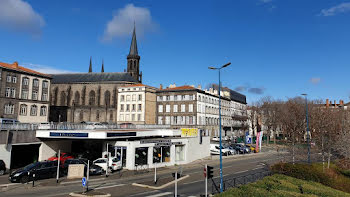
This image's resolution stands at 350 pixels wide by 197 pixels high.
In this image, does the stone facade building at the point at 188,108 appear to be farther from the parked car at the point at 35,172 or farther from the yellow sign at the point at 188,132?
the parked car at the point at 35,172

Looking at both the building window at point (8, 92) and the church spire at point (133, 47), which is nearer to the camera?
the building window at point (8, 92)

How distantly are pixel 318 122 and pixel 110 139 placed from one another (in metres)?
34.9

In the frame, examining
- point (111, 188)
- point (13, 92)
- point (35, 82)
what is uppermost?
point (35, 82)

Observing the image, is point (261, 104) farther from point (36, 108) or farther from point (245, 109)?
point (36, 108)

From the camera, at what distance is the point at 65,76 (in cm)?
8975

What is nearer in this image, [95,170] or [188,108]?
[95,170]

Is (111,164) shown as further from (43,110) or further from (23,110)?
(43,110)

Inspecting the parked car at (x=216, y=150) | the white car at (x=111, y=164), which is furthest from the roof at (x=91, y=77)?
the white car at (x=111, y=164)

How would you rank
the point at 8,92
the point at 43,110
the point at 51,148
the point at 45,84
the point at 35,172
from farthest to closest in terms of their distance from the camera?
the point at 45,84, the point at 43,110, the point at 8,92, the point at 51,148, the point at 35,172

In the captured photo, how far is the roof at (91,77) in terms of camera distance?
8119 centimetres

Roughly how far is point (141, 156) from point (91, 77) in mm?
61150

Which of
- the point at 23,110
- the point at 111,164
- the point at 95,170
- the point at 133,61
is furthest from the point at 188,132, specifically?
the point at 133,61

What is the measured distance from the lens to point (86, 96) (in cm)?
8288

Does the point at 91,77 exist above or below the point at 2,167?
above
